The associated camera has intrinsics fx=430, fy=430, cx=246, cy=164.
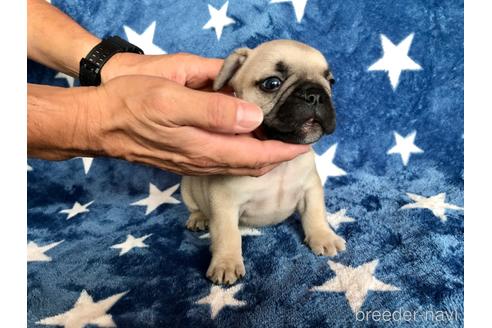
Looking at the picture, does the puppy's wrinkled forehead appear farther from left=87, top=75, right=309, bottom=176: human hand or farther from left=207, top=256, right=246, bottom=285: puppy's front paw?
left=207, top=256, right=246, bottom=285: puppy's front paw

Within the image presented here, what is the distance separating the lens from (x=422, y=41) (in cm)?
264

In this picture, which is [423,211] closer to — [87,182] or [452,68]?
[452,68]

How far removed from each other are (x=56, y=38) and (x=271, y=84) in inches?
49.3

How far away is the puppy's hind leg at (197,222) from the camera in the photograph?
87.7 inches

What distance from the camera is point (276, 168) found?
197cm

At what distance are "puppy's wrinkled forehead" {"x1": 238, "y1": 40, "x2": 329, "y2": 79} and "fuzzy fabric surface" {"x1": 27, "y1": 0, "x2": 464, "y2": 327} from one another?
0.77 metres

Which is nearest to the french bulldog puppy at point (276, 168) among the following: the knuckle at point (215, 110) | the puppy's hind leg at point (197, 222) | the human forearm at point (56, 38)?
the puppy's hind leg at point (197, 222)

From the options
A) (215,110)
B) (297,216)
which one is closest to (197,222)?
(297,216)

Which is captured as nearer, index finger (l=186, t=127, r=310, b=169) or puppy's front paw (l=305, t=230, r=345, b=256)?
index finger (l=186, t=127, r=310, b=169)

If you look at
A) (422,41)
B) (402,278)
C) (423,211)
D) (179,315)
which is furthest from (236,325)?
(422,41)

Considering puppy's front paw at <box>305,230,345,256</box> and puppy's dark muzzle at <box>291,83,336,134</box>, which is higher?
puppy's dark muzzle at <box>291,83,336,134</box>

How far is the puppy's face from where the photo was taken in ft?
5.49

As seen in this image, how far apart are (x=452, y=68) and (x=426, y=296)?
1672 millimetres

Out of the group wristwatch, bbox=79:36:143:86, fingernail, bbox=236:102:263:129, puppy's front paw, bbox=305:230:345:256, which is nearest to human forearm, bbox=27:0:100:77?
wristwatch, bbox=79:36:143:86
